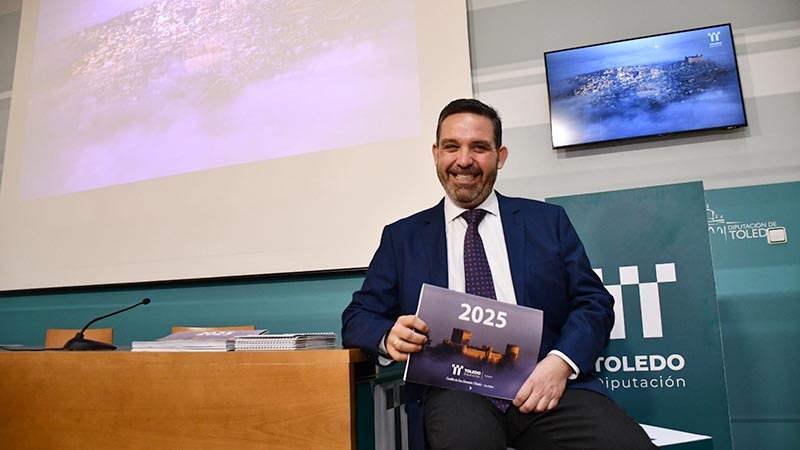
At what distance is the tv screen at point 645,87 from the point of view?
2131 mm

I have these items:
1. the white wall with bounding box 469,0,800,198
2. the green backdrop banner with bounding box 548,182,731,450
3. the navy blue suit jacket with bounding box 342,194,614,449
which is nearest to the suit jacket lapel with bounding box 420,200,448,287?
the navy blue suit jacket with bounding box 342,194,614,449

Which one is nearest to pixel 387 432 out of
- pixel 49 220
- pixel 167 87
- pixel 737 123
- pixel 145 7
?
pixel 737 123

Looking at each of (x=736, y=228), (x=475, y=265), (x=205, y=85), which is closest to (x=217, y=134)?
(x=205, y=85)

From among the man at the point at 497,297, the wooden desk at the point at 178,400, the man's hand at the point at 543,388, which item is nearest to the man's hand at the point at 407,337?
the man at the point at 497,297

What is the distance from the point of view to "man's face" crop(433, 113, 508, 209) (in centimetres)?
155

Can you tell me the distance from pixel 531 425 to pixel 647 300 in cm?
71

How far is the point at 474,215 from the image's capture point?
158 cm

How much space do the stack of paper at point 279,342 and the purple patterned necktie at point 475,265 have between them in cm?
44

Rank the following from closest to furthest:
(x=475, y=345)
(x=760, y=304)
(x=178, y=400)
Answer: (x=475, y=345) → (x=178, y=400) → (x=760, y=304)

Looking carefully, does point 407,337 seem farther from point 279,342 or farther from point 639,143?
point 639,143

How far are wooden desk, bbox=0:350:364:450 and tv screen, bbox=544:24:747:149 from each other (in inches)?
59.7

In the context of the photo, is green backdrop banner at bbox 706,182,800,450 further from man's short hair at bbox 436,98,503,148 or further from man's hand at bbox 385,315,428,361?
man's hand at bbox 385,315,428,361

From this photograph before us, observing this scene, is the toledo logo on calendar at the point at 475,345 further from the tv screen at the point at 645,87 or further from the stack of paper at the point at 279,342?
the tv screen at the point at 645,87

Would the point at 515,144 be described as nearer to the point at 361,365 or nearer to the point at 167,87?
the point at 361,365
